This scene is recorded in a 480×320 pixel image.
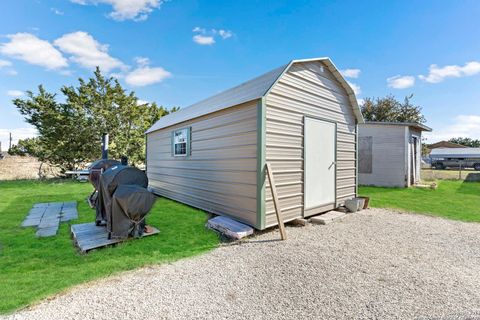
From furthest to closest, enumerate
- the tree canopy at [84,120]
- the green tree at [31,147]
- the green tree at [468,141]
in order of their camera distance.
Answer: the green tree at [468,141] < the green tree at [31,147] < the tree canopy at [84,120]

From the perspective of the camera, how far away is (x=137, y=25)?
9164 mm

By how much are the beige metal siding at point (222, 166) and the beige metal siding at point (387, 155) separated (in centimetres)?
920

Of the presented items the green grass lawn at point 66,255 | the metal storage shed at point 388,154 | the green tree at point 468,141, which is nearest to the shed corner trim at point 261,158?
the green grass lawn at point 66,255

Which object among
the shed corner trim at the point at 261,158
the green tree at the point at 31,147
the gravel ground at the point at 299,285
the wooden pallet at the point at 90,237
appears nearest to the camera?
the gravel ground at the point at 299,285

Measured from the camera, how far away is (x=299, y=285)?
2650 mm

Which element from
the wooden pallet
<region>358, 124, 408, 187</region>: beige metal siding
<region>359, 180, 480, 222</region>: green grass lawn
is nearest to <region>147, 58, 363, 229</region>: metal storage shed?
<region>359, 180, 480, 222</region>: green grass lawn

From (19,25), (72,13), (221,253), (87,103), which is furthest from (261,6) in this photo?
(87,103)

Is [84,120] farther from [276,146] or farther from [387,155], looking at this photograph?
[387,155]

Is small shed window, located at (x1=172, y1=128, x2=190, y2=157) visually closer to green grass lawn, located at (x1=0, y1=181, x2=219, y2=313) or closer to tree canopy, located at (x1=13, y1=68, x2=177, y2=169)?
green grass lawn, located at (x1=0, y1=181, x2=219, y2=313)

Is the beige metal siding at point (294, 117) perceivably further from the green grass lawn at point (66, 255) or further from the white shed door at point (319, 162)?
the green grass lawn at point (66, 255)

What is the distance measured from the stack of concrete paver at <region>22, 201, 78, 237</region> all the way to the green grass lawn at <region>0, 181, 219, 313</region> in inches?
7.2

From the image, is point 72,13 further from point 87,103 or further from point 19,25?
point 87,103

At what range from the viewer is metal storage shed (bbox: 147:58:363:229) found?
14.6 feet

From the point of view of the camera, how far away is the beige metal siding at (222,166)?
4.51m
